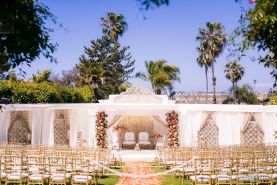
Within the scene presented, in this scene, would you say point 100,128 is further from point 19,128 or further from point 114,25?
point 114,25

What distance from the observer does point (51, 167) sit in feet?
39.2

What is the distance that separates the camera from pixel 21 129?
21141mm

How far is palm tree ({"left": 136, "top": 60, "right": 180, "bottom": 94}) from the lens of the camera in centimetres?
3606

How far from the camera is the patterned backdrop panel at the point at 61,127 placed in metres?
21.2

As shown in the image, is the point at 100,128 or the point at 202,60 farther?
the point at 202,60

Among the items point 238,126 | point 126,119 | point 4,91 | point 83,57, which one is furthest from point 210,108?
point 83,57

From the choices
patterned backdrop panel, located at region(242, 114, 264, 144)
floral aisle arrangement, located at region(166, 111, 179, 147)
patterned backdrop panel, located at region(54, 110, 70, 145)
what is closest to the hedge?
patterned backdrop panel, located at region(54, 110, 70, 145)

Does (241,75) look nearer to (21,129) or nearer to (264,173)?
(21,129)

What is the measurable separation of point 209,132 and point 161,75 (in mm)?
16064

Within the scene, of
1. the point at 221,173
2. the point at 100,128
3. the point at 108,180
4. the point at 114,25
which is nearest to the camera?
the point at 221,173

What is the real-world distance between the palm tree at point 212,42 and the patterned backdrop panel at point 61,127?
18.2m

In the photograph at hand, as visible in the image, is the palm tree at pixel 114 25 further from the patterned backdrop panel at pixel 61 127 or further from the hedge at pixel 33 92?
the patterned backdrop panel at pixel 61 127

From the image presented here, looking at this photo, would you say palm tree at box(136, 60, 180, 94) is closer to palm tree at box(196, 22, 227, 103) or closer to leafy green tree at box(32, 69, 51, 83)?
palm tree at box(196, 22, 227, 103)

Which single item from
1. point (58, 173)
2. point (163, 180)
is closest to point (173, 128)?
point (163, 180)
